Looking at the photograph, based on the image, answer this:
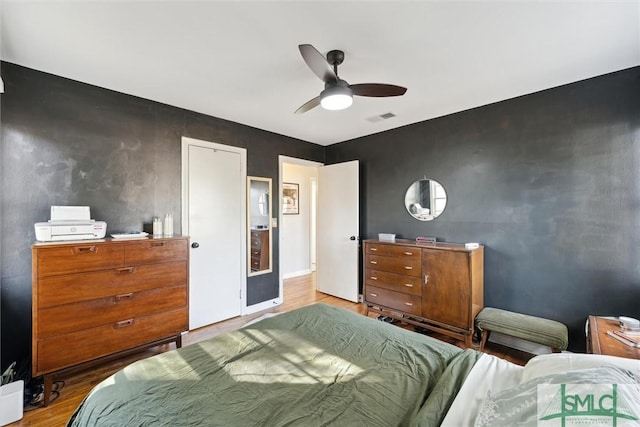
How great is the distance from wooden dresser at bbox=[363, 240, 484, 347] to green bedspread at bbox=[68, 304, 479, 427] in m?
1.36

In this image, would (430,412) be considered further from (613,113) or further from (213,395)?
(613,113)

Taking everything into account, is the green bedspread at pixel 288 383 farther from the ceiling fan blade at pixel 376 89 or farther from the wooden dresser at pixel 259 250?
the wooden dresser at pixel 259 250

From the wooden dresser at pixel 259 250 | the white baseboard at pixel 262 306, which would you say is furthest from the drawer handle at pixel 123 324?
the wooden dresser at pixel 259 250

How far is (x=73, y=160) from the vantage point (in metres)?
2.38

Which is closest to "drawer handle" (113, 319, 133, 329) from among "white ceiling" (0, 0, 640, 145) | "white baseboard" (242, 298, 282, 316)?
"white baseboard" (242, 298, 282, 316)

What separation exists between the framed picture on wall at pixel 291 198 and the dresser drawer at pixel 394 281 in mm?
2764

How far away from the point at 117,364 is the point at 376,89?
3.14m

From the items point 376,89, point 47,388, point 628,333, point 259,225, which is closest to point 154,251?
point 47,388

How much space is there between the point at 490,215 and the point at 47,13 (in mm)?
3902

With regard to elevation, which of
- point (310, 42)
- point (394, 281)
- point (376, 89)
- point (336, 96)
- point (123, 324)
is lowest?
point (123, 324)

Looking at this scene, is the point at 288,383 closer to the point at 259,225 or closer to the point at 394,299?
the point at 394,299

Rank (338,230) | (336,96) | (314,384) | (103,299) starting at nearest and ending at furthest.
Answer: (314,384)
(336,96)
(103,299)
(338,230)

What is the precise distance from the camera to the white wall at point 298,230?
5770mm

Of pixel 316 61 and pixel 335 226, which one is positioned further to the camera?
pixel 335 226
